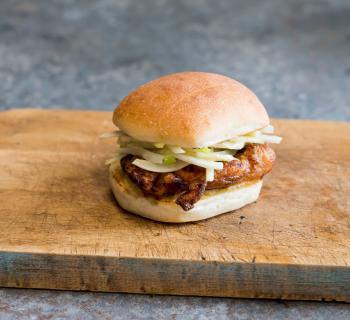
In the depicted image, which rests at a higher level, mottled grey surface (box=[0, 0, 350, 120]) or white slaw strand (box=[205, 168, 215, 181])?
white slaw strand (box=[205, 168, 215, 181])

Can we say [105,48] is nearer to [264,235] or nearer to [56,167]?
[56,167]

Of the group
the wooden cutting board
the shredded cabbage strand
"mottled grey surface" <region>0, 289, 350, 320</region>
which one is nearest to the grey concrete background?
the wooden cutting board

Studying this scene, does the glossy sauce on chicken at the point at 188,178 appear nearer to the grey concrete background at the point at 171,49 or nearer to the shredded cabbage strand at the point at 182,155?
the shredded cabbage strand at the point at 182,155

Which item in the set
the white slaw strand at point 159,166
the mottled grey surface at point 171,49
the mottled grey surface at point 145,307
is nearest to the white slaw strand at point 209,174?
the white slaw strand at point 159,166

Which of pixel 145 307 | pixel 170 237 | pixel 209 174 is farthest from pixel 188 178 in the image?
pixel 145 307

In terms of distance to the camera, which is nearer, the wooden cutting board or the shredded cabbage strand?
the wooden cutting board

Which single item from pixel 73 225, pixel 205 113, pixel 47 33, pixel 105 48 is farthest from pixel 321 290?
pixel 47 33

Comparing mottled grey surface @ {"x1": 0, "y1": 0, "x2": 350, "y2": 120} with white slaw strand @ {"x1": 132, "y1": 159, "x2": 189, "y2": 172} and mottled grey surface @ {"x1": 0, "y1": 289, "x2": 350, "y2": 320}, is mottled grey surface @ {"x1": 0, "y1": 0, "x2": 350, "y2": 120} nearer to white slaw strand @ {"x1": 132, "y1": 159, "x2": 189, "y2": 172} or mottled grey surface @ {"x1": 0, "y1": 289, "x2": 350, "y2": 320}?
white slaw strand @ {"x1": 132, "y1": 159, "x2": 189, "y2": 172}
